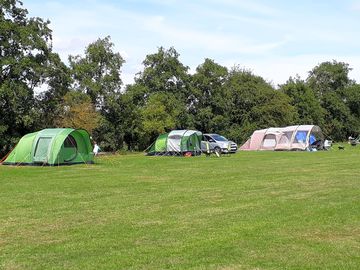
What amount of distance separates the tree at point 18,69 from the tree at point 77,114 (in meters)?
4.68

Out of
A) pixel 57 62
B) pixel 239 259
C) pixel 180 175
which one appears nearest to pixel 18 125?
pixel 57 62

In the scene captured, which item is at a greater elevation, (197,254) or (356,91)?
(356,91)

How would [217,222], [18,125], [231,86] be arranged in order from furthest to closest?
[231,86]
[18,125]
[217,222]

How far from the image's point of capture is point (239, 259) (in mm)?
5934

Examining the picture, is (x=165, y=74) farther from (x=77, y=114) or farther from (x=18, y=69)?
(x=18, y=69)

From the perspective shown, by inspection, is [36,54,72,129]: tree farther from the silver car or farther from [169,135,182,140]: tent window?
the silver car

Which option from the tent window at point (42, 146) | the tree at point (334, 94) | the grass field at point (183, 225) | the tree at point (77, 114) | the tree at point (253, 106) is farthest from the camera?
the tree at point (334, 94)

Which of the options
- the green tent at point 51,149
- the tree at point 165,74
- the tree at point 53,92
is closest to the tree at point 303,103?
the tree at point 165,74

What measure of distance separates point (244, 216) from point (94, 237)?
286cm

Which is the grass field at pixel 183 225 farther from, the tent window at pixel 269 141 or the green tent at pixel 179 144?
the tent window at pixel 269 141

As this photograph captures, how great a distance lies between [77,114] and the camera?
41.2 metres

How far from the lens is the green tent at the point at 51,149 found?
2333 cm

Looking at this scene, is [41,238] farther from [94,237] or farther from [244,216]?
[244,216]

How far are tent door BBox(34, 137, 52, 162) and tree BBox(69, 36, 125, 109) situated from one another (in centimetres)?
2310
